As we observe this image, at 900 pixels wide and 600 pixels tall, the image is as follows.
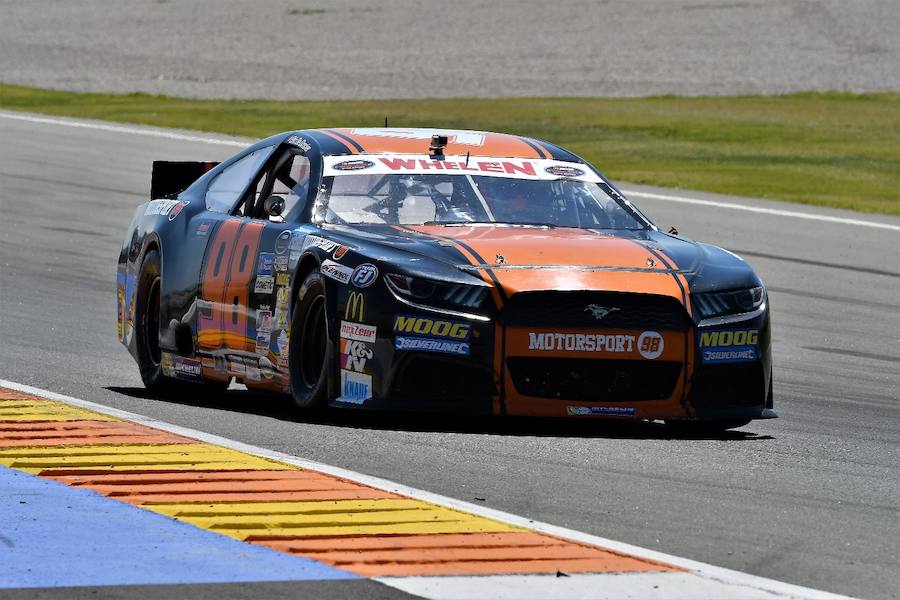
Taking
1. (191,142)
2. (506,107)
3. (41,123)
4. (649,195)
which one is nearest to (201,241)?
(649,195)

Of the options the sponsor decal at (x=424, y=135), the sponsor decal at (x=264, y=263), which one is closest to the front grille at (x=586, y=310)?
the sponsor decal at (x=264, y=263)

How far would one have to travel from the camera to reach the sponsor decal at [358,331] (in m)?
7.75

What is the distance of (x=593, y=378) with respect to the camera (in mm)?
7781

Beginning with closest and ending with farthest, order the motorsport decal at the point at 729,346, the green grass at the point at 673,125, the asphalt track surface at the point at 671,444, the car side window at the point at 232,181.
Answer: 1. the asphalt track surface at the point at 671,444
2. the motorsport decal at the point at 729,346
3. the car side window at the point at 232,181
4. the green grass at the point at 673,125

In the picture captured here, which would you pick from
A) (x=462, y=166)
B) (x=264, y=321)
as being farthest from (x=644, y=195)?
(x=264, y=321)

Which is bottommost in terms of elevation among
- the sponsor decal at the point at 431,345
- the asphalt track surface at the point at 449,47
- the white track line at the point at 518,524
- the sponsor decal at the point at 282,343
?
the white track line at the point at 518,524

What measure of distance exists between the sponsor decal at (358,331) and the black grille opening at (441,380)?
17 cm

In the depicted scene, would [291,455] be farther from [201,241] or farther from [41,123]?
[41,123]

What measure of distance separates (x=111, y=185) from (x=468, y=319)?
1552cm

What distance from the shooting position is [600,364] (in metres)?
7.78

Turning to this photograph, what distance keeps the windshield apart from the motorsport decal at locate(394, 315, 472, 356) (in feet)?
3.26

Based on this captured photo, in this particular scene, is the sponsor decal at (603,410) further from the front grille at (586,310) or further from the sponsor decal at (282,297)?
the sponsor decal at (282,297)

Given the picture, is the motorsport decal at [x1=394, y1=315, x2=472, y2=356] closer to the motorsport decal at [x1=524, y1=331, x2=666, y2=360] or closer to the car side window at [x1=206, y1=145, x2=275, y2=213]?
the motorsport decal at [x1=524, y1=331, x2=666, y2=360]

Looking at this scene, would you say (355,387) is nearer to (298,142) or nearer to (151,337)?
(298,142)
